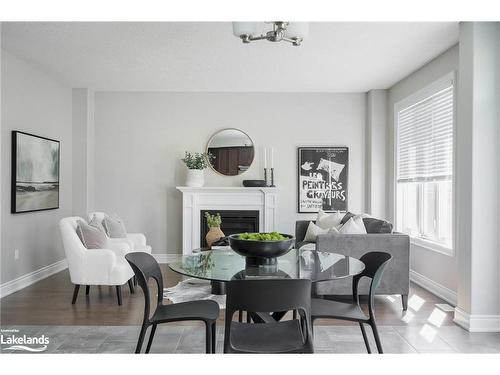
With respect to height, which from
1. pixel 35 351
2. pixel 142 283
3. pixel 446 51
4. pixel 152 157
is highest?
pixel 446 51

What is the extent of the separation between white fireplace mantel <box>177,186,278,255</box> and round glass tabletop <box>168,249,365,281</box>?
314 cm

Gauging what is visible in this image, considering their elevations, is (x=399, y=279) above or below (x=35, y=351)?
above

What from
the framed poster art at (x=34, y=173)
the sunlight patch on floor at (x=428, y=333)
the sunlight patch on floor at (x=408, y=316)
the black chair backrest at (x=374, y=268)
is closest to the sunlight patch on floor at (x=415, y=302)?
the sunlight patch on floor at (x=408, y=316)

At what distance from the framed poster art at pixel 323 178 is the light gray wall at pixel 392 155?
0.69 meters

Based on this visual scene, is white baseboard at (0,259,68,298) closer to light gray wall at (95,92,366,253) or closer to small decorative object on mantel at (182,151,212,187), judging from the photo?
light gray wall at (95,92,366,253)

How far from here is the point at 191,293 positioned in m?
4.39

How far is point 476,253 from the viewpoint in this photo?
336cm

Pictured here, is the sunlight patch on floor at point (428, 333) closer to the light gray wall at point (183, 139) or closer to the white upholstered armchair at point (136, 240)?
the light gray wall at point (183, 139)

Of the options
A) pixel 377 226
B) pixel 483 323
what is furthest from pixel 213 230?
pixel 483 323

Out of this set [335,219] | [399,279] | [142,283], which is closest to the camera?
[142,283]

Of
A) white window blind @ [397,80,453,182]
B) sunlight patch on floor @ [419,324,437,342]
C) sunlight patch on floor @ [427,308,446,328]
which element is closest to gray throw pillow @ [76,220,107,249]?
sunlight patch on floor @ [419,324,437,342]

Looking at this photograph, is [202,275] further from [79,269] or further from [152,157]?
[152,157]
